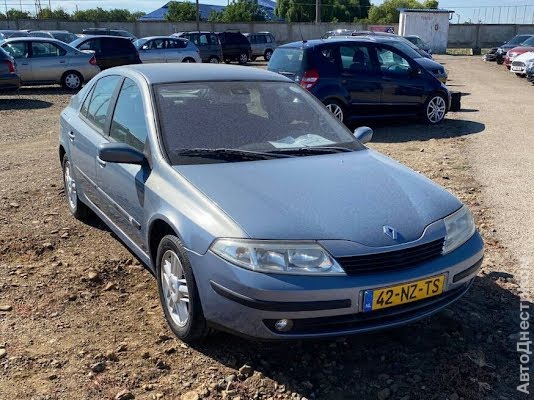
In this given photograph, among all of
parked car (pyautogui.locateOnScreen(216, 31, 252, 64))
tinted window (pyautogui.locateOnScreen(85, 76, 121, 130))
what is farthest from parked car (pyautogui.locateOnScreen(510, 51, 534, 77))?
tinted window (pyautogui.locateOnScreen(85, 76, 121, 130))

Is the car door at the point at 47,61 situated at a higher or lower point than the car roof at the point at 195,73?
lower

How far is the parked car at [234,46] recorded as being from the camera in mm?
30000

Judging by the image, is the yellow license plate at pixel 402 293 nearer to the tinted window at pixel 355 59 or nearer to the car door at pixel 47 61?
the tinted window at pixel 355 59

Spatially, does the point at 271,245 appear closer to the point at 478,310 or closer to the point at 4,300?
the point at 478,310

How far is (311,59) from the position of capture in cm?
1012

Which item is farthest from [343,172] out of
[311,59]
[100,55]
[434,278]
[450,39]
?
[450,39]

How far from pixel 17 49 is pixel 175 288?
1551cm

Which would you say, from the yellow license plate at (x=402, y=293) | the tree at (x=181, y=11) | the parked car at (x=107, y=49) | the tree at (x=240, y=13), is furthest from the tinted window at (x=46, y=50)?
the tree at (x=181, y=11)

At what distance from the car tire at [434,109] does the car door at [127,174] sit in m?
7.93

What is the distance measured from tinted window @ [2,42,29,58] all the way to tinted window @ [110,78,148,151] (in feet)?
45.3

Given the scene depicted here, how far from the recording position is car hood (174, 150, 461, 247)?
2963 mm

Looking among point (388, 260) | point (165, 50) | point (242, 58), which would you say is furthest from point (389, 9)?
point (388, 260)

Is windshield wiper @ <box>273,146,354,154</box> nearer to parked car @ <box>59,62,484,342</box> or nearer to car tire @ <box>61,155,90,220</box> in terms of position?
parked car @ <box>59,62,484,342</box>

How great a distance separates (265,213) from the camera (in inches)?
119
